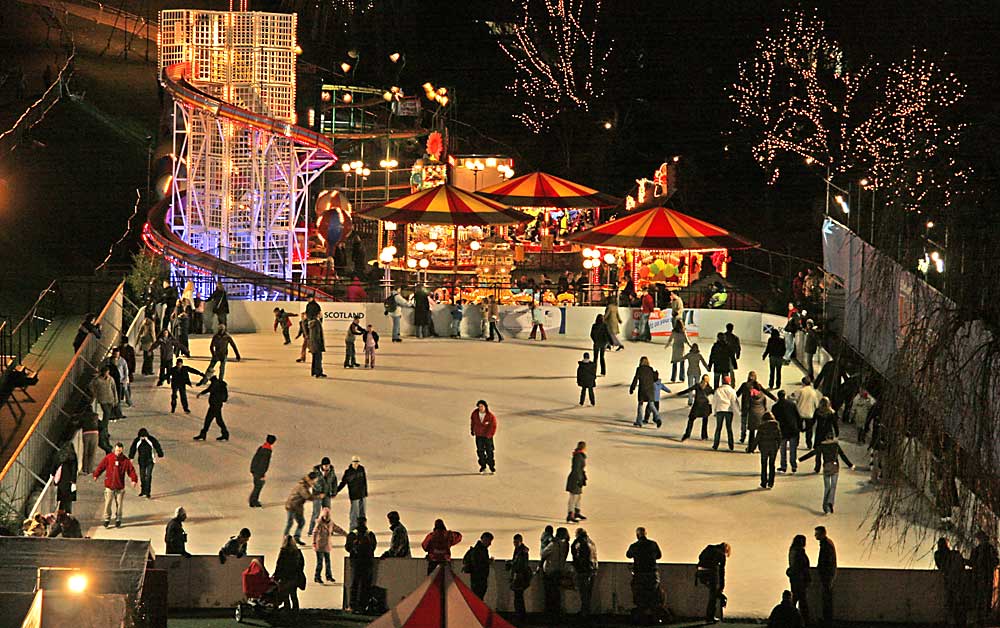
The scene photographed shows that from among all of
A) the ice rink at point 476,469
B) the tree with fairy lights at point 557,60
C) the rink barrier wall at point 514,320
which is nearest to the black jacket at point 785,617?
the ice rink at point 476,469

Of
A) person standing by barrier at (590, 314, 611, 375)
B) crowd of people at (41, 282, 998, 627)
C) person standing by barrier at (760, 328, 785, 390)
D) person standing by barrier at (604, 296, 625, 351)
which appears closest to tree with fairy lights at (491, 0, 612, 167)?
crowd of people at (41, 282, 998, 627)

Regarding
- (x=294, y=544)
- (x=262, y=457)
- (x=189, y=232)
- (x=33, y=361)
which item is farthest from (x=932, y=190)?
(x=189, y=232)

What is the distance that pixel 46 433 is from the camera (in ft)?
79.4

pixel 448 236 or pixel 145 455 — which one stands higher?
pixel 448 236

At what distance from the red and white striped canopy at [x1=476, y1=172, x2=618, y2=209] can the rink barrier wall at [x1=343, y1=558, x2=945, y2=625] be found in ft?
68.0

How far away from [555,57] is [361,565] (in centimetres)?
4203

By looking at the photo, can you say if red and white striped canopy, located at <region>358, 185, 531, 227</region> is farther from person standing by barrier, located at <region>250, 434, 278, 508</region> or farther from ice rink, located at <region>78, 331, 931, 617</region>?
person standing by barrier, located at <region>250, 434, 278, 508</region>

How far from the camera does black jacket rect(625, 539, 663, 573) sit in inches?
747

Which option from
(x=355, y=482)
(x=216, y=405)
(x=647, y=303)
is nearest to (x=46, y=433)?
(x=216, y=405)

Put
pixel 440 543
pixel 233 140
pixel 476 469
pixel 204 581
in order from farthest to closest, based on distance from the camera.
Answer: pixel 233 140 → pixel 476 469 → pixel 440 543 → pixel 204 581

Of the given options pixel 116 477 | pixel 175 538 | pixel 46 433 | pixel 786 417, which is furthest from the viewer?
pixel 786 417

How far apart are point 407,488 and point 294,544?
4865 millimetres

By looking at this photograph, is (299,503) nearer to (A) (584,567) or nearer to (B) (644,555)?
(A) (584,567)

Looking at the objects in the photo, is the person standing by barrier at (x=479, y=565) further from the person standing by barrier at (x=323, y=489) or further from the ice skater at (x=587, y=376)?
the ice skater at (x=587, y=376)
